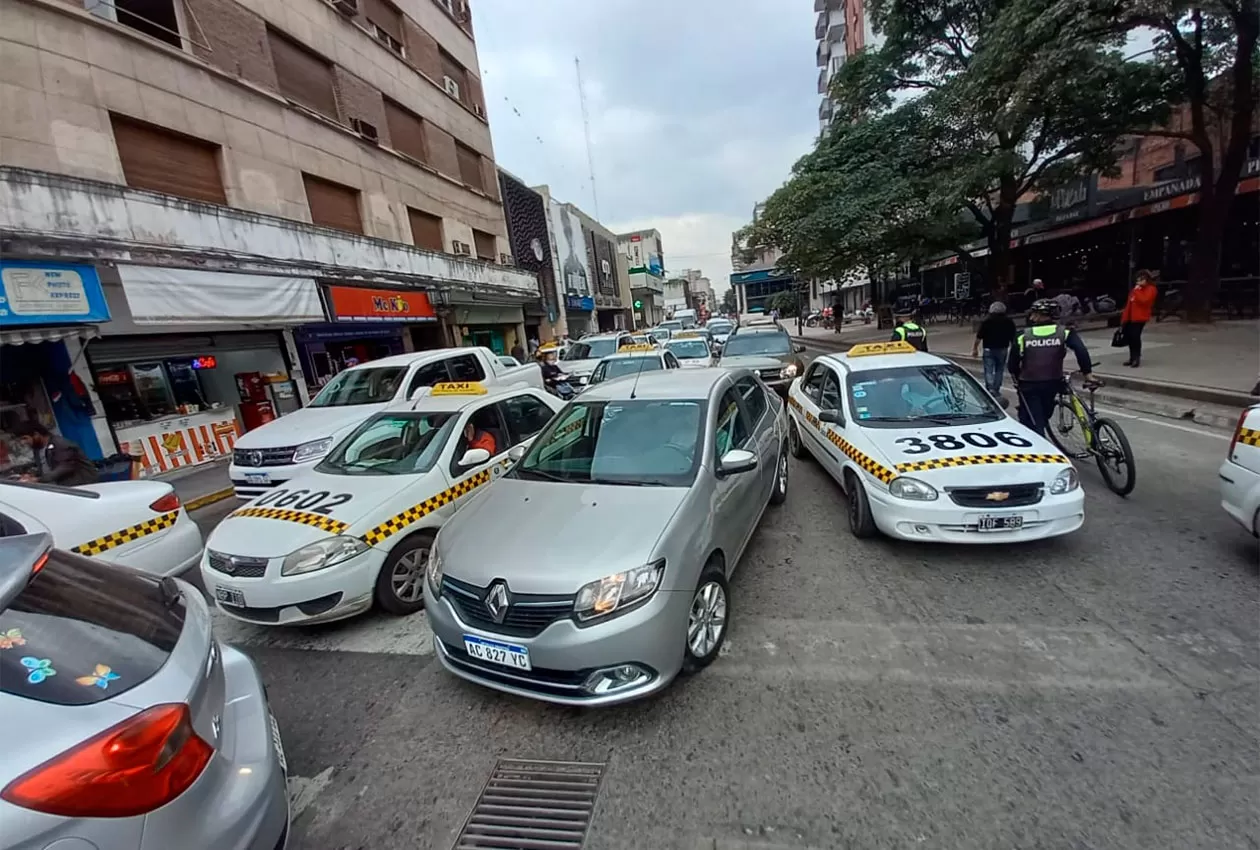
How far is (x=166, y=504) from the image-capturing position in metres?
3.92

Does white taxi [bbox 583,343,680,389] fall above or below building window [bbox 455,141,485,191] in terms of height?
below

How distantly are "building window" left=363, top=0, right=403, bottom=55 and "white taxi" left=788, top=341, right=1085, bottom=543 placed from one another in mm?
17762

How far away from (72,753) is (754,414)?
4.28 metres

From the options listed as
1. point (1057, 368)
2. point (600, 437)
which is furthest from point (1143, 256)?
point (600, 437)

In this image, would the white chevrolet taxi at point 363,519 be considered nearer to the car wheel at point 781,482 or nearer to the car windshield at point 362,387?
the car wheel at point 781,482

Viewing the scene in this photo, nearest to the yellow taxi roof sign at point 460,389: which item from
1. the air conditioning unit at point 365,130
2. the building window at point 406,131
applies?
the air conditioning unit at point 365,130

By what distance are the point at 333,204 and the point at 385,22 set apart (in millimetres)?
7446

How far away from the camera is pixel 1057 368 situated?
528cm

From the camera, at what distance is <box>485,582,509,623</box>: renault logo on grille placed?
246 cm

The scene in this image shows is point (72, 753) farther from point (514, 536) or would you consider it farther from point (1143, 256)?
point (1143, 256)

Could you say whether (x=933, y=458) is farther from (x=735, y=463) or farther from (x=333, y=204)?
(x=333, y=204)

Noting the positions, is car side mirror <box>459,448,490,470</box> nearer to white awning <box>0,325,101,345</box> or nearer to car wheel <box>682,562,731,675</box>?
car wheel <box>682,562,731,675</box>

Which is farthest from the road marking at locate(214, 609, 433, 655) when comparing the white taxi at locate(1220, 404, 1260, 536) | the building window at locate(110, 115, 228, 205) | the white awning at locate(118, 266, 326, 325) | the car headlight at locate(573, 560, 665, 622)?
the building window at locate(110, 115, 228, 205)

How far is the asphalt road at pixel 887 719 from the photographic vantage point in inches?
76.6
